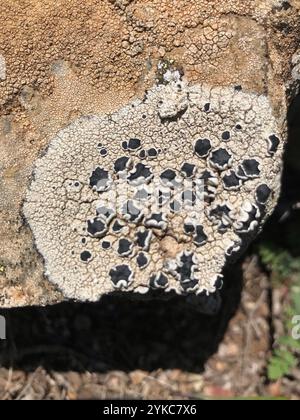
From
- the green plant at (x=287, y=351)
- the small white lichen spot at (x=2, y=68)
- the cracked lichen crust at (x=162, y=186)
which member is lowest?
the green plant at (x=287, y=351)

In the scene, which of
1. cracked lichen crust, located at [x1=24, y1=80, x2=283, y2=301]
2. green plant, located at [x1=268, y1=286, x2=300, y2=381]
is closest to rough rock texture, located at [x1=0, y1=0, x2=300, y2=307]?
cracked lichen crust, located at [x1=24, y1=80, x2=283, y2=301]

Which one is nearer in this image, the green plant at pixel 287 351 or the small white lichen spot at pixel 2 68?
the small white lichen spot at pixel 2 68

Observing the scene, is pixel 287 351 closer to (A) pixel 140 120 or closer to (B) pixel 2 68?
(A) pixel 140 120

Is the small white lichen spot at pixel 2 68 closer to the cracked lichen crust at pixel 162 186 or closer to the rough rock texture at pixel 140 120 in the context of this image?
the rough rock texture at pixel 140 120

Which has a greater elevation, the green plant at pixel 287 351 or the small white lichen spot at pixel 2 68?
the small white lichen spot at pixel 2 68

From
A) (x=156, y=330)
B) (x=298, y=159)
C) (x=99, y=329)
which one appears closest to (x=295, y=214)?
(x=298, y=159)

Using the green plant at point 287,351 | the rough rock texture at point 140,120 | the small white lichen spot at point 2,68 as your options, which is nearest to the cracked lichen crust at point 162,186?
the rough rock texture at point 140,120

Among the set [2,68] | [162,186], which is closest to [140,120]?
[162,186]
